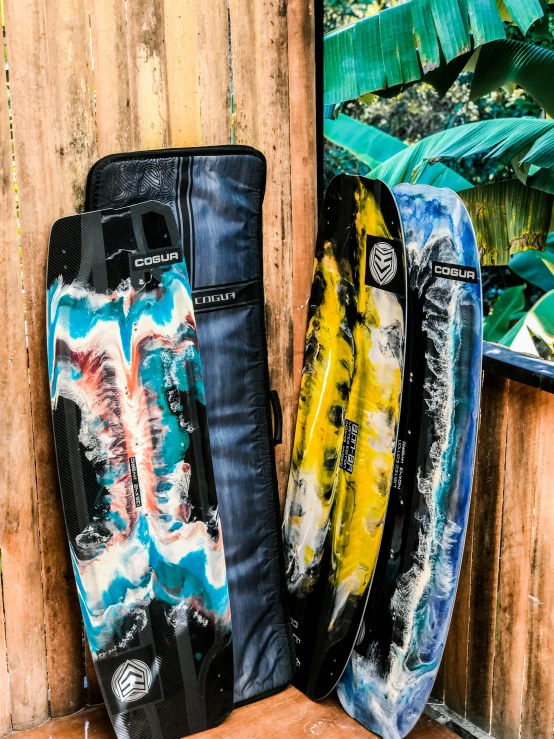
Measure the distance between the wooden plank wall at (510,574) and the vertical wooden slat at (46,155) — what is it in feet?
3.11

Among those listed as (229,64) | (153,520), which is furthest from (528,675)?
(229,64)

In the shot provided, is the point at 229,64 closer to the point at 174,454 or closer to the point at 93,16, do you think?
the point at 93,16

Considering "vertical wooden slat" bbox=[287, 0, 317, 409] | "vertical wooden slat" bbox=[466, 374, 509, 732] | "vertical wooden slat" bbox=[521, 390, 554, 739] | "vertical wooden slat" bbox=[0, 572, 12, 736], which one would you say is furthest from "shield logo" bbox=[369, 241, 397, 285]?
"vertical wooden slat" bbox=[0, 572, 12, 736]

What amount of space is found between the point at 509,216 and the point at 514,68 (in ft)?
2.14

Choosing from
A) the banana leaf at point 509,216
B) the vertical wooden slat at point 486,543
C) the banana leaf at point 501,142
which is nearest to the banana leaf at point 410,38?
the banana leaf at point 501,142

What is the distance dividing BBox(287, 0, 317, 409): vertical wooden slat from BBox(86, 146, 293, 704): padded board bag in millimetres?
150

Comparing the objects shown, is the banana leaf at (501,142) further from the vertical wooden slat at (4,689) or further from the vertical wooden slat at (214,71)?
the vertical wooden slat at (4,689)

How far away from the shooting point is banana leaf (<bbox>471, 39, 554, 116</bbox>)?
324 cm

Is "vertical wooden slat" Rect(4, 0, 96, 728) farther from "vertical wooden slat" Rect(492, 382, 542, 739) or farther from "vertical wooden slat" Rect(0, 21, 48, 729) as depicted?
"vertical wooden slat" Rect(492, 382, 542, 739)

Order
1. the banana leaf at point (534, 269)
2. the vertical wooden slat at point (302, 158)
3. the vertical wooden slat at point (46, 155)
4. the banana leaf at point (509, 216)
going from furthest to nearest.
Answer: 1. the banana leaf at point (534, 269)
2. the banana leaf at point (509, 216)
3. the vertical wooden slat at point (302, 158)
4. the vertical wooden slat at point (46, 155)

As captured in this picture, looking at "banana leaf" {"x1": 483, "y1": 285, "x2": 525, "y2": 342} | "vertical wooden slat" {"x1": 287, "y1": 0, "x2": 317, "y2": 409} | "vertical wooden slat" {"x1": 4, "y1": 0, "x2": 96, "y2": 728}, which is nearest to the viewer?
"vertical wooden slat" {"x1": 4, "y1": 0, "x2": 96, "y2": 728}

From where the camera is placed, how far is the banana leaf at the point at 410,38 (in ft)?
9.35

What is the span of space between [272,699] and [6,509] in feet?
2.60

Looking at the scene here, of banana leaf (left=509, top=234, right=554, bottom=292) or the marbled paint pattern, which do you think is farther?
banana leaf (left=509, top=234, right=554, bottom=292)
